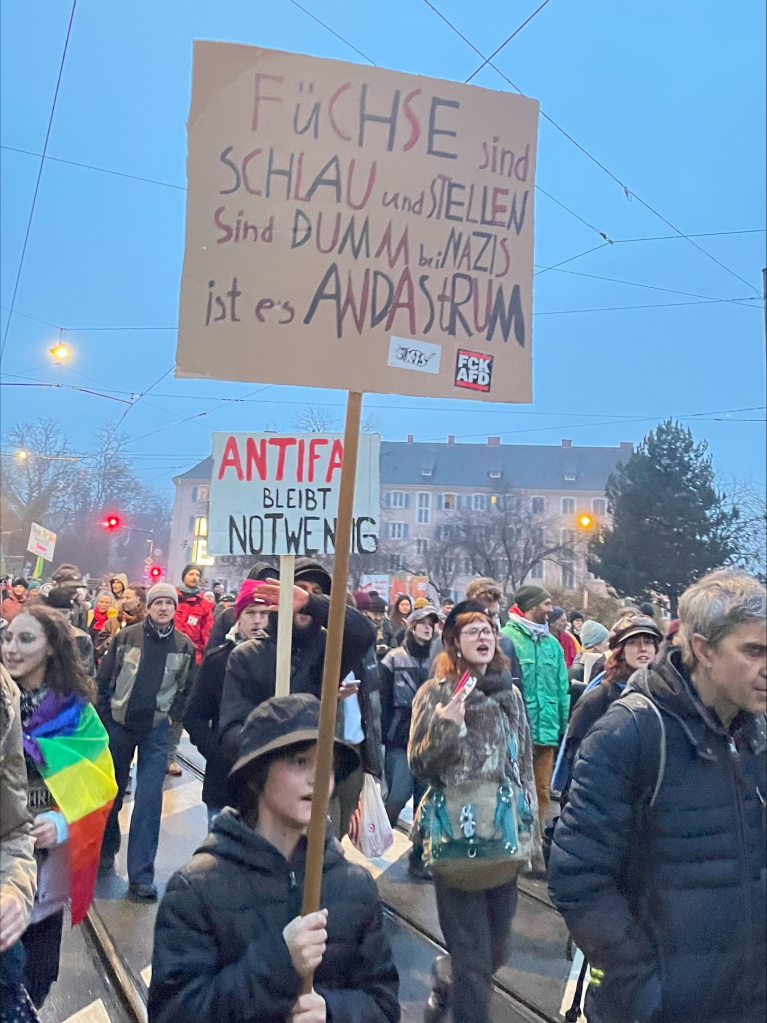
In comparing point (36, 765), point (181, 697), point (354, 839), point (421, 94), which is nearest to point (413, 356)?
point (421, 94)

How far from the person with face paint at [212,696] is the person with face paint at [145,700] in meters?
0.66

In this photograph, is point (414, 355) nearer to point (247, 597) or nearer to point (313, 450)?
point (313, 450)

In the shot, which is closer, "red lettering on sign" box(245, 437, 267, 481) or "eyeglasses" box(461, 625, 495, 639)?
"eyeglasses" box(461, 625, 495, 639)

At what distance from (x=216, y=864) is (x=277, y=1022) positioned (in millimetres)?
366

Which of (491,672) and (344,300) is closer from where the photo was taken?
(344,300)

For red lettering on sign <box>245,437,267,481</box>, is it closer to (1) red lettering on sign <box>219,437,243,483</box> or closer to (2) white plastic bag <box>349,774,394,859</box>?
(1) red lettering on sign <box>219,437,243,483</box>

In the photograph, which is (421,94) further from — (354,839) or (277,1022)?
(354,839)

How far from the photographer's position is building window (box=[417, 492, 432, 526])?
67312 mm

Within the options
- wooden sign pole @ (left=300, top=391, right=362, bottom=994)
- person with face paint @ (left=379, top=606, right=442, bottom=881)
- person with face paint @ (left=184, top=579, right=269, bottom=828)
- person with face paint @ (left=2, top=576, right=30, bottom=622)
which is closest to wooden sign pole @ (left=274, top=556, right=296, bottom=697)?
wooden sign pole @ (left=300, top=391, right=362, bottom=994)

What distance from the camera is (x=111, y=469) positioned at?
22234mm

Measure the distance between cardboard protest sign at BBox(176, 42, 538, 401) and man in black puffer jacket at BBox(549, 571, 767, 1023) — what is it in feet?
2.96

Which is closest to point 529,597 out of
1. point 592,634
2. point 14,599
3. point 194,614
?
point 592,634

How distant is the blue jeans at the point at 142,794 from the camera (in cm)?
541

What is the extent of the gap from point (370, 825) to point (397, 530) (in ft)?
197
